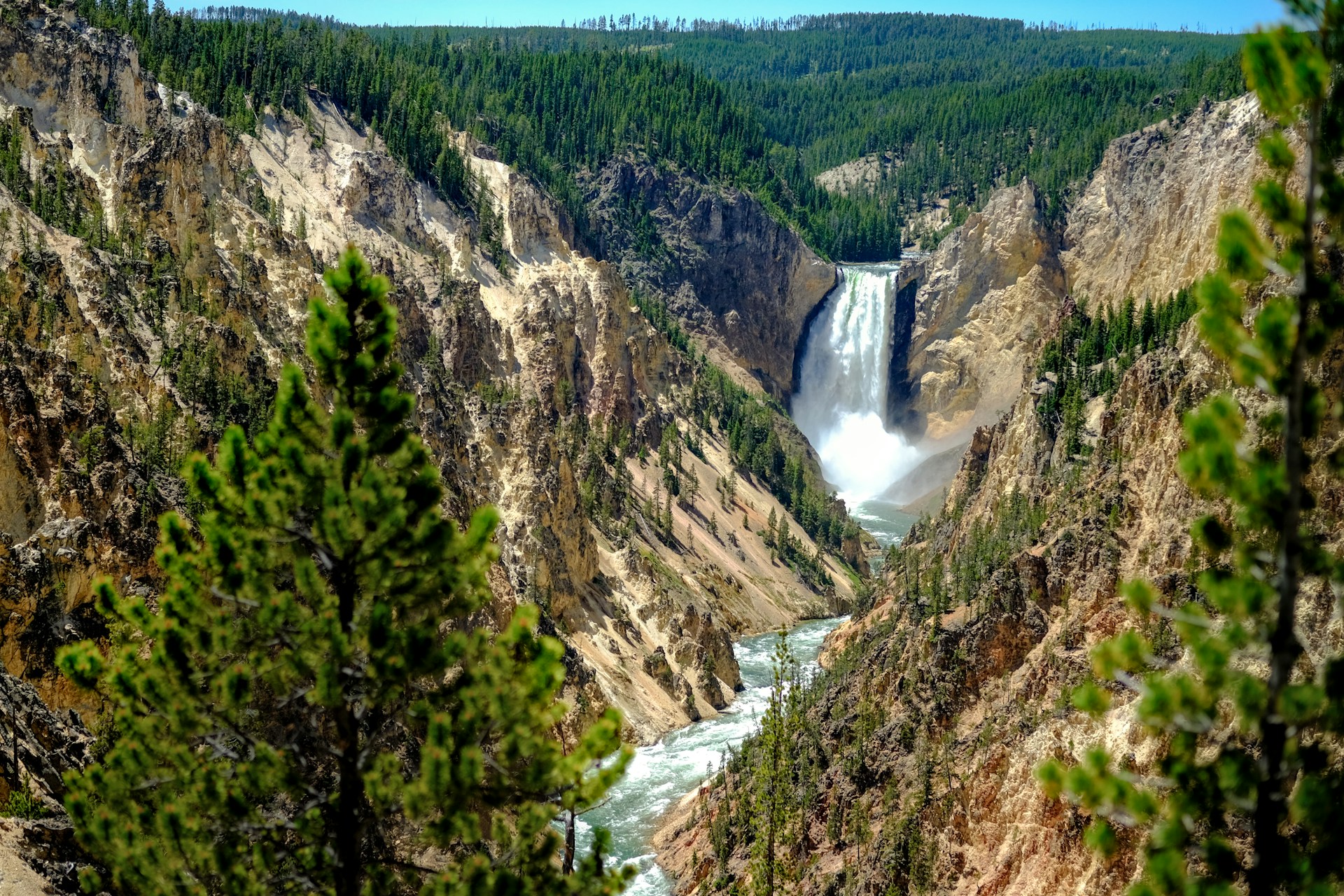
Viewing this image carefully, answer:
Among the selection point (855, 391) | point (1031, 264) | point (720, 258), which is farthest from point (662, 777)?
point (720, 258)

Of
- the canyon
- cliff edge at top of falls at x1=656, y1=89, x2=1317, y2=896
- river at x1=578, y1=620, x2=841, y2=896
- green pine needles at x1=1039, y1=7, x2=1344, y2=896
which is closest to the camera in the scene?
green pine needles at x1=1039, y1=7, x2=1344, y2=896

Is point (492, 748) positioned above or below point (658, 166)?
below

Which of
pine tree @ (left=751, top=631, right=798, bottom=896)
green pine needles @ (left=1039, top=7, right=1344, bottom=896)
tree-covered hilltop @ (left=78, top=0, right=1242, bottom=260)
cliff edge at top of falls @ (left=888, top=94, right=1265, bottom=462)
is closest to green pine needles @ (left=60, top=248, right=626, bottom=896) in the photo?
green pine needles @ (left=1039, top=7, right=1344, bottom=896)

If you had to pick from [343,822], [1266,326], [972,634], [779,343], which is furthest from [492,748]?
[779,343]

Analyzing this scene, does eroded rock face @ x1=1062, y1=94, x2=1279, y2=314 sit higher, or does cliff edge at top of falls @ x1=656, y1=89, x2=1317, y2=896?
eroded rock face @ x1=1062, y1=94, x2=1279, y2=314

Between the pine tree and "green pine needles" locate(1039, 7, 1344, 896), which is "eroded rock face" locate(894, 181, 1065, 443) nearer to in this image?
the pine tree

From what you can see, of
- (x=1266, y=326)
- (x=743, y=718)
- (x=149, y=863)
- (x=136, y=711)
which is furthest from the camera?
(x=743, y=718)

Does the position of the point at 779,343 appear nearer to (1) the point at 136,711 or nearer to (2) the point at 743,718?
(2) the point at 743,718
